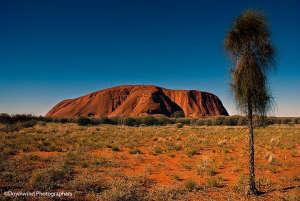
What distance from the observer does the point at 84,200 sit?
8.04 meters

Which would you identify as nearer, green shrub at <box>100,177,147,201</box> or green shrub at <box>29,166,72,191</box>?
green shrub at <box>100,177,147,201</box>

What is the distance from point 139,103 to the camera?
127 meters

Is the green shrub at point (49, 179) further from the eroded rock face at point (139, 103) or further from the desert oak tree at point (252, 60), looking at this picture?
the eroded rock face at point (139, 103)

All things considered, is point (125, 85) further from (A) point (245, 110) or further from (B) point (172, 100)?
(A) point (245, 110)

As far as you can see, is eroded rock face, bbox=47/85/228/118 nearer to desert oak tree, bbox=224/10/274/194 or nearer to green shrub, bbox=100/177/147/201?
green shrub, bbox=100/177/147/201

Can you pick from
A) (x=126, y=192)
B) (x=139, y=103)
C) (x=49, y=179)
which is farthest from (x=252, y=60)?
(x=139, y=103)

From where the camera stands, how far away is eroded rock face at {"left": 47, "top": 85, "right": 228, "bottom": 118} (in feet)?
414

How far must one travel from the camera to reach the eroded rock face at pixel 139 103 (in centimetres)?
12631

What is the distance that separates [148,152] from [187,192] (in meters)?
10.6

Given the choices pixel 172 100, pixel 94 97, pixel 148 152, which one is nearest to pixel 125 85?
pixel 94 97

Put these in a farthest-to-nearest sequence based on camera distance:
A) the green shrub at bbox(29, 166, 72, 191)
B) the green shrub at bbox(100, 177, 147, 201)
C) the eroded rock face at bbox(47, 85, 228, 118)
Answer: the eroded rock face at bbox(47, 85, 228, 118) → the green shrub at bbox(29, 166, 72, 191) → the green shrub at bbox(100, 177, 147, 201)

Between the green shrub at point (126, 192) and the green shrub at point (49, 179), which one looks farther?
the green shrub at point (49, 179)

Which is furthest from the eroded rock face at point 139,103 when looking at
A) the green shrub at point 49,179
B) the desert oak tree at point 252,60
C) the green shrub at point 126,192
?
the desert oak tree at point 252,60

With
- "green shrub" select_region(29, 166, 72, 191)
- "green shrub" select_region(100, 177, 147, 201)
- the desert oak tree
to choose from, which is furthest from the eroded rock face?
the desert oak tree
